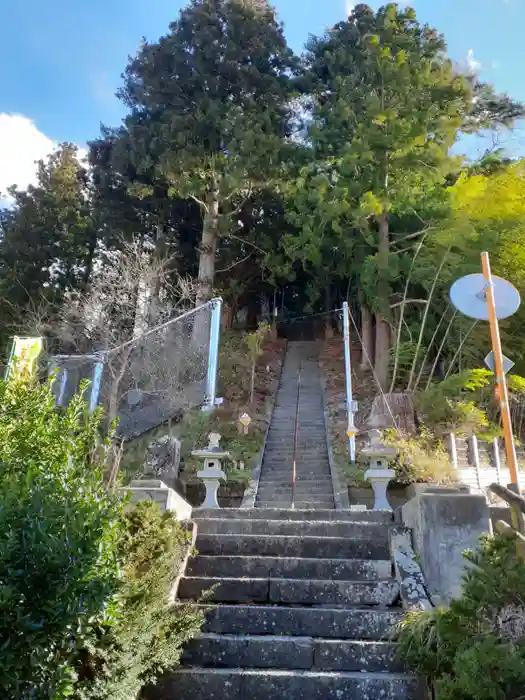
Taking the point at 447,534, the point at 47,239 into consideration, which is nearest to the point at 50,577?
the point at 447,534

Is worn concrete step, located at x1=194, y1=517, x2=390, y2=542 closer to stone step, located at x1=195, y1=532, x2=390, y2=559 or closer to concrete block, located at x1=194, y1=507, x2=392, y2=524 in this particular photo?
stone step, located at x1=195, y1=532, x2=390, y2=559

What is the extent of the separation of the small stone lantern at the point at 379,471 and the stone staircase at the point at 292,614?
2738 millimetres

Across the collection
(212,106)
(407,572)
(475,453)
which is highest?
(212,106)

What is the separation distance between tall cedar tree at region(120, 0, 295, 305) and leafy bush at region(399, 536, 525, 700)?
41.3 ft

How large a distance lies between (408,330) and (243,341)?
5181mm

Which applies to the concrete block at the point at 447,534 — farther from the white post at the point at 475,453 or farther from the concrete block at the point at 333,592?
the white post at the point at 475,453

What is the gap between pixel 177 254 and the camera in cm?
1786

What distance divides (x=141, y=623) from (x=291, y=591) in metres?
1.44

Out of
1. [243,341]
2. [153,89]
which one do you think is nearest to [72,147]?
[153,89]

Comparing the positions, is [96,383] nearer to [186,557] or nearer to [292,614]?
[186,557]

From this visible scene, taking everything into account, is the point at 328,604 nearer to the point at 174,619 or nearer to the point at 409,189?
the point at 174,619

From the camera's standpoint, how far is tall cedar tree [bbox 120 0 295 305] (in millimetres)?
14789

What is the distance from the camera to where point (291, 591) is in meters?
3.84

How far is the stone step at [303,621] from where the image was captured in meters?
3.46
